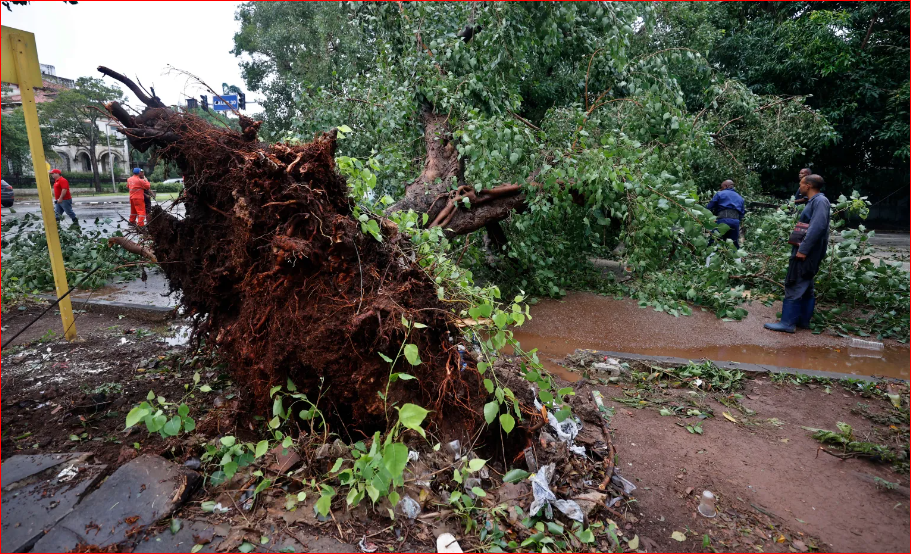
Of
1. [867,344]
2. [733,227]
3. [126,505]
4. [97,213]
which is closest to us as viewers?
[126,505]

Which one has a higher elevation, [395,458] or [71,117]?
[71,117]

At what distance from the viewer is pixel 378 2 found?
6527mm

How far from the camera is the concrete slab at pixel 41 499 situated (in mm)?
1962

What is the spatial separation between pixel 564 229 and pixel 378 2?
3875mm

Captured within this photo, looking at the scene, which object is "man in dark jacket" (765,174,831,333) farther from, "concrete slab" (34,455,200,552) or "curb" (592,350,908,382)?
"concrete slab" (34,455,200,552)

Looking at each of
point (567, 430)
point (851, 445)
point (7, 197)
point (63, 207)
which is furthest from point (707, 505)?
point (7, 197)

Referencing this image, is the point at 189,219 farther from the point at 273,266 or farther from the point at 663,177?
the point at 663,177

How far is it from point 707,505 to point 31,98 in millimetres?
5604

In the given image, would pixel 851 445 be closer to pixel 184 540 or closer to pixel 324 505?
pixel 324 505

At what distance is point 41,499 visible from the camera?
215cm

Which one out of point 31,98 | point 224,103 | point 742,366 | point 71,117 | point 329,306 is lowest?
point 742,366

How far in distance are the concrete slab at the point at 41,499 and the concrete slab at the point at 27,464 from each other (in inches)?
1.1

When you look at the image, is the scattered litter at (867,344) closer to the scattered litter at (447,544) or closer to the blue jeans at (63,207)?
the scattered litter at (447,544)

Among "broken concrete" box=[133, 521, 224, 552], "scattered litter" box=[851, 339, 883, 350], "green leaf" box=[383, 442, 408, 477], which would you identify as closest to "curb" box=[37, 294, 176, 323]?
"broken concrete" box=[133, 521, 224, 552]
